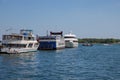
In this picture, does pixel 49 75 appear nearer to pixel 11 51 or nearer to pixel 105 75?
pixel 105 75

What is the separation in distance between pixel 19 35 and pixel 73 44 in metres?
55.3

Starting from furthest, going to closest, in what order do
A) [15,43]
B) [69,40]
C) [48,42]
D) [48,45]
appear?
[69,40], [48,45], [48,42], [15,43]

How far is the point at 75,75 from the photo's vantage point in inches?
1401

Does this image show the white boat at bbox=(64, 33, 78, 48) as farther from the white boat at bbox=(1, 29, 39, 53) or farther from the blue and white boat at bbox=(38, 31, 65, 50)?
the white boat at bbox=(1, 29, 39, 53)

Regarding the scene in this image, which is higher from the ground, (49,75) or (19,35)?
(19,35)

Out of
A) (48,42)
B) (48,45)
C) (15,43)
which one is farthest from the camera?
(48,45)

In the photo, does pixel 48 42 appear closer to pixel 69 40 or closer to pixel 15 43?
pixel 15 43

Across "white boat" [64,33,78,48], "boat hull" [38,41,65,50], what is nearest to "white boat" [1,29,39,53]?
"boat hull" [38,41,65,50]

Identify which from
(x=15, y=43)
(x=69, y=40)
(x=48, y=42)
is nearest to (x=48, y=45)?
Answer: (x=48, y=42)

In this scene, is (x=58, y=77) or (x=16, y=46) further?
(x=16, y=46)

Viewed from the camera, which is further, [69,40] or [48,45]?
[69,40]

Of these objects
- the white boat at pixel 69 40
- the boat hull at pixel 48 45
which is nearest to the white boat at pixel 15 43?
the boat hull at pixel 48 45

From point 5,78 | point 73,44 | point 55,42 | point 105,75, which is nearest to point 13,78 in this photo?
point 5,78

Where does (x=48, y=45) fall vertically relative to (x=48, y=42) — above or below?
below
